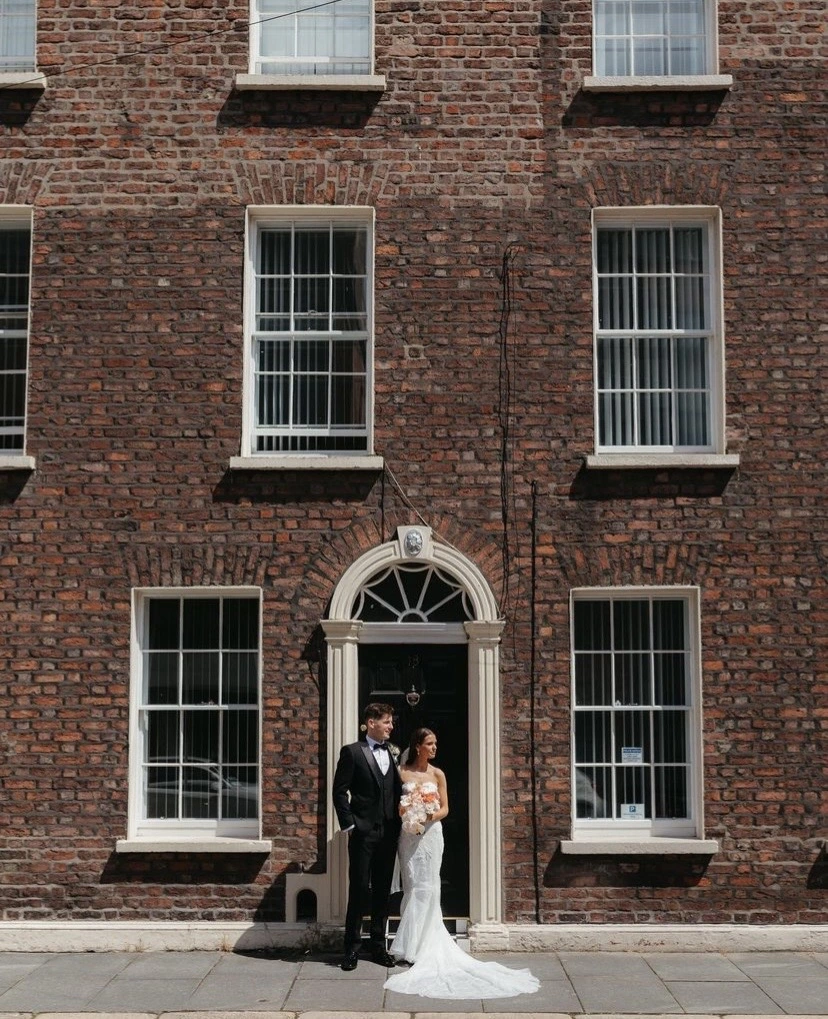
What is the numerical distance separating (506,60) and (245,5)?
7.93 ft

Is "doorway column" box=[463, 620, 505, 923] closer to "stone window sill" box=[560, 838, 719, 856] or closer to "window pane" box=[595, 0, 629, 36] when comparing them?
"stone window sill" box=[560, 838, 719, 856]

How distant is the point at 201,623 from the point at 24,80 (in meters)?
5.10

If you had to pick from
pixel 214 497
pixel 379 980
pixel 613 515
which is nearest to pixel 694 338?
pixel 613 515

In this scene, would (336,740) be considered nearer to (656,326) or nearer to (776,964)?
(776,964)

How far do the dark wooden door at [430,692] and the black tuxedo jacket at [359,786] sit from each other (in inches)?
36.8

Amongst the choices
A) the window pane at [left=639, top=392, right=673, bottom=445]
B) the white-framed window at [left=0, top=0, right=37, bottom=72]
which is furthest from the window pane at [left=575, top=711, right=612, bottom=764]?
the white-framed window at [left=0, top=0, right=37, bottom=72]

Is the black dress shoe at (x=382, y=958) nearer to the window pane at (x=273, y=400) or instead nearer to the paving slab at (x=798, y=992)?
the paving slab at (x=798, y=992)

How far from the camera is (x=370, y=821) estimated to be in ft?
34.3

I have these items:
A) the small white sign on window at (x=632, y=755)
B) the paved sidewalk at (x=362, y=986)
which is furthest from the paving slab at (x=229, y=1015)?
the small white sign on window at (x=632, y=755)

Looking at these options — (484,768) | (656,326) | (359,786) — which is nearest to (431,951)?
(359,786)

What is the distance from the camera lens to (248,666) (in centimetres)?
1152

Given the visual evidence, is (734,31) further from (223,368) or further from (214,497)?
(214,497)

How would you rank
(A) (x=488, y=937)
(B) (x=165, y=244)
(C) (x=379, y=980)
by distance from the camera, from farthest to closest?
(B) (x=165, y=244) → (A) (x=488, y=937) → (C) (x=379, y=980)

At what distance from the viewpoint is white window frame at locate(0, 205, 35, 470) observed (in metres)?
11.4
